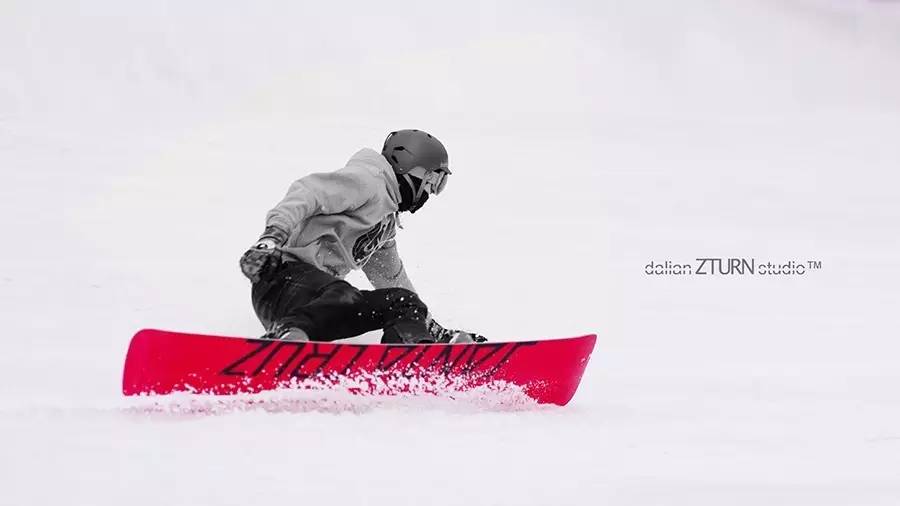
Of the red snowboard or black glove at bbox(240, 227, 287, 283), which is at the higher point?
black glove at bbox(240, 227, 287, 283)

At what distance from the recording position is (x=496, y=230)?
20.9 ft

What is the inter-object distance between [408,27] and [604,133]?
3.68m

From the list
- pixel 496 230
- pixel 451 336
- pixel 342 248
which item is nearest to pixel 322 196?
pixel 342 248

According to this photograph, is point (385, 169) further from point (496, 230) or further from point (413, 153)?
point (496, 230)

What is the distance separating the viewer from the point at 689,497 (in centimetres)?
234

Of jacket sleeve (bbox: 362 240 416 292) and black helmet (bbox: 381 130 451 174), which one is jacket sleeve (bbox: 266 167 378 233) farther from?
jacket sleeve (bbox: 362 240 416 292)

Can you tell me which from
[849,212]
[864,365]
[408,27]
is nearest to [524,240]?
[864,365]

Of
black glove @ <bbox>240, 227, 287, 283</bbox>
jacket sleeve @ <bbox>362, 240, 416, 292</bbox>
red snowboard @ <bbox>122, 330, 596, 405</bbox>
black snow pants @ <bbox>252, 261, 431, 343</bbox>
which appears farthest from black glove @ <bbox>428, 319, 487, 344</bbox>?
black glove @ <bbox>240, 227, 287, 283</bbox>

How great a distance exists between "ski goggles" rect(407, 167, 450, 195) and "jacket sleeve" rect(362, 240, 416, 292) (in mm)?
528

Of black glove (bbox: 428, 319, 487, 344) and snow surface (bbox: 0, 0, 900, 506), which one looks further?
black glove (bbox: 428, 319, 487, 344)

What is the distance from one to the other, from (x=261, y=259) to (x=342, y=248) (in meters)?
0.64

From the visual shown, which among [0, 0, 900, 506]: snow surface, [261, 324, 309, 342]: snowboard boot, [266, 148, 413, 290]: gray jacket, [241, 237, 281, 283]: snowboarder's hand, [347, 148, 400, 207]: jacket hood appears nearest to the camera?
[0, 0, 900, 506]: snow surface

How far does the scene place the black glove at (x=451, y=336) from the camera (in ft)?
12.0

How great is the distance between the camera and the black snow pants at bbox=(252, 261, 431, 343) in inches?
123
